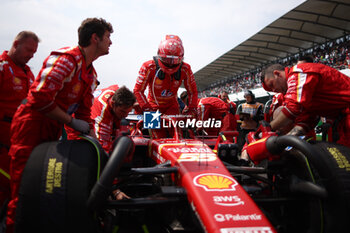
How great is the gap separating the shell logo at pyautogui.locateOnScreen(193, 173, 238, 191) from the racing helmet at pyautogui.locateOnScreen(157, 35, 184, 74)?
7.70 ft

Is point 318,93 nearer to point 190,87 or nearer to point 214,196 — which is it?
point 214,196

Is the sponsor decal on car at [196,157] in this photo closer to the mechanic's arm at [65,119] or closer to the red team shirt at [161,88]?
the mechanic's arm at [65,119]

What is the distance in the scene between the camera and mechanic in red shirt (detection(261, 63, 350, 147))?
8.20ft

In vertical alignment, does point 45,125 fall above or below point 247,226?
above

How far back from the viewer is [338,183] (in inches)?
73.3

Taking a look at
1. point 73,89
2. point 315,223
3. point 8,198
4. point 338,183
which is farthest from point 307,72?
point 8,198

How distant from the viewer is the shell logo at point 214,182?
191 centimetres

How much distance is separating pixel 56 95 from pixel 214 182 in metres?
1.49

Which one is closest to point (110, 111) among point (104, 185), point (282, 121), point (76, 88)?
point (76, 88)

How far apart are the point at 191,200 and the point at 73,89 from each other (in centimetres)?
139

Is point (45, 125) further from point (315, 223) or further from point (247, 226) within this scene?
point (315, 223)

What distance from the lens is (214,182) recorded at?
197 centimetres

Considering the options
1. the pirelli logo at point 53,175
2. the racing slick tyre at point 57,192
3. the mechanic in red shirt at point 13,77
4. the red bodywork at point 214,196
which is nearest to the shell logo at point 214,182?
the red bodywork at point 214,196

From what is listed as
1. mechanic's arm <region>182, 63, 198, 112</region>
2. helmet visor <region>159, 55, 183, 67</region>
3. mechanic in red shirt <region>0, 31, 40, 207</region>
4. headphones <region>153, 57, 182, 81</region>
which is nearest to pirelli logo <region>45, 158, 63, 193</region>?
mechanic in red shirt <region>0, 31, 40, 207</region>
